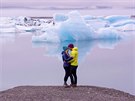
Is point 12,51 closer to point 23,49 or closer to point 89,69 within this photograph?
point 23,49

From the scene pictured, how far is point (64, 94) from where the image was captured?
877 cm

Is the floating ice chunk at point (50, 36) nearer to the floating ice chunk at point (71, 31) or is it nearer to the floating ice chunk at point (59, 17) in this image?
the floating ice chunk at point (71, 31)

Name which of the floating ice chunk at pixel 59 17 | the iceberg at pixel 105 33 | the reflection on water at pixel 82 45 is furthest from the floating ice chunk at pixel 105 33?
the floating ice chunk at pixel 59 17

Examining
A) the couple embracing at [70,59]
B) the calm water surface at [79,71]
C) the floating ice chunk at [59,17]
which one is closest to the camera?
the couple embracing at [70,59]

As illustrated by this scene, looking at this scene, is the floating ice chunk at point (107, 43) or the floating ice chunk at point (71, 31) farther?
the floating ice chunk at point (107, 43)

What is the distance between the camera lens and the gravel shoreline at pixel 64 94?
840 centimetres

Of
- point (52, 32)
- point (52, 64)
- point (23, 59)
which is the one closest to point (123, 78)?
point (52, 64)

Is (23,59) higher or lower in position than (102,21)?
lower

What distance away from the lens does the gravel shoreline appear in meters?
8.40

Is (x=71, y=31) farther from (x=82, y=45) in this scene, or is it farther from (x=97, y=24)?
(x=97, y=24)

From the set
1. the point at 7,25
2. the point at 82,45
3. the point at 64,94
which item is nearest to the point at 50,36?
the point at 82,45

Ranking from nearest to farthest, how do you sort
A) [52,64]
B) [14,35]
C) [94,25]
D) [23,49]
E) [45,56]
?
1. [52,64]
2. [45,56]
3. [23,49]
4. [94,25]
5. [14,35]

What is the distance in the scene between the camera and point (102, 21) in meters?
30.0

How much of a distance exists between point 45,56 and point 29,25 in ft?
57.5
